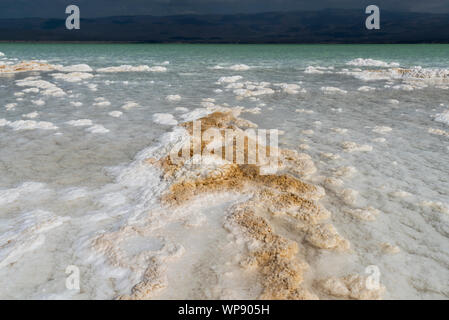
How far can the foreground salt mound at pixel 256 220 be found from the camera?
398 cm

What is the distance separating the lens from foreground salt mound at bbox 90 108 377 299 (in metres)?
3.98

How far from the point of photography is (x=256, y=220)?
17.1 ft

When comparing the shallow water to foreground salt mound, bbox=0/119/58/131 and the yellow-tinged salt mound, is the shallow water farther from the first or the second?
the yellow-tinged salt mound

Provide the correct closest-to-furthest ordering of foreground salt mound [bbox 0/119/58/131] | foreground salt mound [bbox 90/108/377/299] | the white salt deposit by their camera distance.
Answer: foreground salt mound [bbox 90/108/377/299] → foreground salt mound [bbox 0/119/58/131] → the white salt deposit

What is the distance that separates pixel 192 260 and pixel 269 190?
239cm

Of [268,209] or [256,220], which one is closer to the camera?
[256,220]
